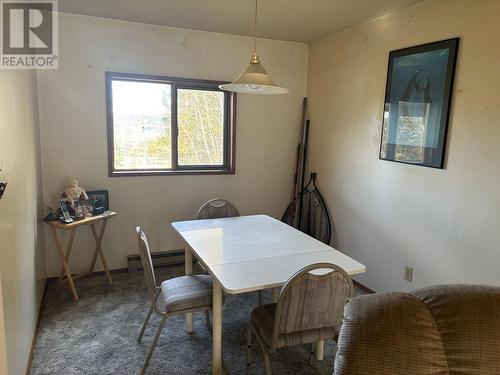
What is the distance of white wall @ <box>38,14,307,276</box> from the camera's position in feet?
9.87

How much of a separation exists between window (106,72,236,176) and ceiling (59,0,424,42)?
1.72 ft

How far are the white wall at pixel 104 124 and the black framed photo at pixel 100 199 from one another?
8 centimetres

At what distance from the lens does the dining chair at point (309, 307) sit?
1539mm

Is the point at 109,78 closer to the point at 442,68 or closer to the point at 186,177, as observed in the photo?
the point at 186,177

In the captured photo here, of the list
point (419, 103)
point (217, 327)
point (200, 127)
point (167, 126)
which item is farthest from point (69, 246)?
point (419, 103)

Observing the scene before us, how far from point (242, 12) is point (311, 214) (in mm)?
2144

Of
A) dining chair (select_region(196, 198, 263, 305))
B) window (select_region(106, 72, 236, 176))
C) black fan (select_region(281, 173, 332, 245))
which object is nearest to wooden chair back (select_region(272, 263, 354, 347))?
dining chair (select_region(196, 198, 263, 305))

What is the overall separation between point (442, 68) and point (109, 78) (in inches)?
105

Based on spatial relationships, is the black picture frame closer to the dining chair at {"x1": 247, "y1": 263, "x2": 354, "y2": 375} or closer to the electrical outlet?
the dining chair at {"x1": 247, "y1": 263, "x2": 354, "y2": 375}

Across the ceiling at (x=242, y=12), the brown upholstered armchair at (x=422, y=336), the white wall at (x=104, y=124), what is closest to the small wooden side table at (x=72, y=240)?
the white wall at (x=104, y=124)

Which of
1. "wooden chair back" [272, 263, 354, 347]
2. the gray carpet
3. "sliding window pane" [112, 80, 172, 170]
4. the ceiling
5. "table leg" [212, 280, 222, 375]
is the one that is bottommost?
the gray carpet

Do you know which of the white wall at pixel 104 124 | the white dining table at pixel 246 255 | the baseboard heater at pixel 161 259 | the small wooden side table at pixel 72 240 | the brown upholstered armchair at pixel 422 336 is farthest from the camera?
the baseboard heater at pixel 161 259

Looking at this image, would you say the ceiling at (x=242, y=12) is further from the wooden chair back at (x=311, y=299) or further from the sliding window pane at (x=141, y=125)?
the wooden chair back at (x=311, y=299)

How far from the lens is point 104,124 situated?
10.4 ft
